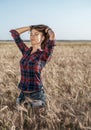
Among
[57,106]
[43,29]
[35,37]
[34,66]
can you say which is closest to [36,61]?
[34,66]

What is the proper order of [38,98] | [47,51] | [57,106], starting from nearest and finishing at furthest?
[47,51] < [38,98] < [57,106]

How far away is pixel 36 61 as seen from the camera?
3498 mm

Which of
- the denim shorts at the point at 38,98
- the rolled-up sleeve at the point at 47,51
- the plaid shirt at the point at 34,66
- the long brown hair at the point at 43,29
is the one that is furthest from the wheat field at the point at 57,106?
the long brown hair at the point at 43,29

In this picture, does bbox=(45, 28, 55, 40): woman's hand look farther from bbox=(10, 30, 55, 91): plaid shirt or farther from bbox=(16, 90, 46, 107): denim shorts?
bbox=(16, 90, 46, 107): denim shorts

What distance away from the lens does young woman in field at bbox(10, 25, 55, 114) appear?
138 inches

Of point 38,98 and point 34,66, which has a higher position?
point 34,66

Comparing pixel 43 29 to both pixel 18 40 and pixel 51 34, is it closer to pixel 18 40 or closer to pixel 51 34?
pixel 51 34

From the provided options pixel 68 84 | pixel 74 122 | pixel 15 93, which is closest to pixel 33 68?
pixel 74 122

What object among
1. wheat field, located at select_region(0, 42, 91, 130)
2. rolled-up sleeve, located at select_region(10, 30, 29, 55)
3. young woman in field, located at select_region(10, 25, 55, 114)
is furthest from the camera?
rolled-up sleeve, located at select_region(10, 30, 29, 55)

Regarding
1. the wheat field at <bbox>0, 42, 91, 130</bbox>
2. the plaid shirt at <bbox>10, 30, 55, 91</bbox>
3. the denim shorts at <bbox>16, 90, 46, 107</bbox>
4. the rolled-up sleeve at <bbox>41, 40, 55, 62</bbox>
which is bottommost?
the wheat field at <bbox>0, 42, 91, 130</bbox>

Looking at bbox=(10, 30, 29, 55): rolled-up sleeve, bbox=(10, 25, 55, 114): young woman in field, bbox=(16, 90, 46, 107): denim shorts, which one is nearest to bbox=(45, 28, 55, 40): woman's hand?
bbox=(10, 25, 55, 114): young woman in field

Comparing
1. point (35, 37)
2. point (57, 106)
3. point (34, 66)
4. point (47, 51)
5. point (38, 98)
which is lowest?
point (57, 106)

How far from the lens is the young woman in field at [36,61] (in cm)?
351

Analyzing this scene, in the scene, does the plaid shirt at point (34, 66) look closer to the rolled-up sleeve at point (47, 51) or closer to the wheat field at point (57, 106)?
the rolled-up sleeve at point (47, 51)
